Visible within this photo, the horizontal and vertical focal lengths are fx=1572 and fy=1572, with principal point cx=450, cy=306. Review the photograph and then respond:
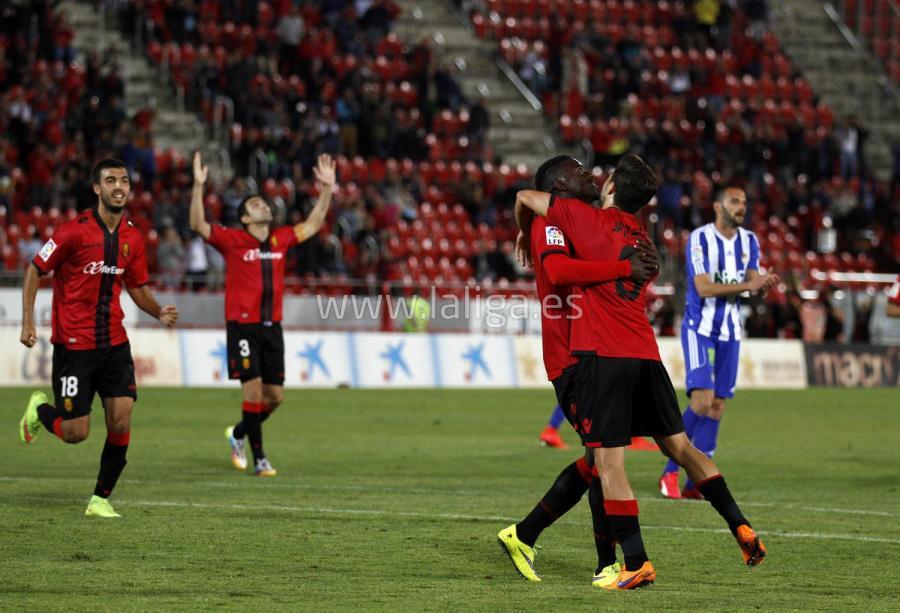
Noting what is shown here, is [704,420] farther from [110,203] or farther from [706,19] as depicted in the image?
[706,19]

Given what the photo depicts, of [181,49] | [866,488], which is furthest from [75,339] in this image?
[181,49]

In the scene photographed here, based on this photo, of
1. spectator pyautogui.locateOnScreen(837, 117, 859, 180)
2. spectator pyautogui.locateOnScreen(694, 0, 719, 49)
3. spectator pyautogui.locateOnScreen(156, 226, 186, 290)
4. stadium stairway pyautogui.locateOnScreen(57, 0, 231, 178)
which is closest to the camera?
spectator pyautogui.locateOnScreen(156, 226, 186, 290)

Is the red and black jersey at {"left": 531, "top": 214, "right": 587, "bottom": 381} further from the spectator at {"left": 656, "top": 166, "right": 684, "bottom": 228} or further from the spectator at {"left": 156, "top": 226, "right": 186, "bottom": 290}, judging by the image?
the spectator at {"left": 656, "top": 166, "right": 684, "bottom": 228}

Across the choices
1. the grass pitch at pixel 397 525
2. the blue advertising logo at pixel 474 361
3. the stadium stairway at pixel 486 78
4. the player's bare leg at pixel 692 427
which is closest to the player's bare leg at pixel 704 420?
the player's bare leg at pixel 692 427

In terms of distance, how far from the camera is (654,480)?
14.2 metres

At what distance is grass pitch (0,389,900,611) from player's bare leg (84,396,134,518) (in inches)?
11.6

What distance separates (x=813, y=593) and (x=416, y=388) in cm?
1896

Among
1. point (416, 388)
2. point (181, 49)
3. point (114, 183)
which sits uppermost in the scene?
point (181, 49)

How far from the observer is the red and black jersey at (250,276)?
1430 cm

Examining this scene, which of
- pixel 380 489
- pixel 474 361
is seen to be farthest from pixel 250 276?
pixel 474 361

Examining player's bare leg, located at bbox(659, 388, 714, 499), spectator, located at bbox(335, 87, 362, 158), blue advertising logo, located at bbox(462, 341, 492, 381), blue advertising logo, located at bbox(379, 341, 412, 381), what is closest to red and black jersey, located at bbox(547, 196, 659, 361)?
player's bare leg, located at bbox(659, 388, 714, 499)

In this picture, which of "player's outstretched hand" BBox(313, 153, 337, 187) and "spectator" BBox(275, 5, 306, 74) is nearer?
"player's outstretched hand" BBox(313, 153, 337, 187)

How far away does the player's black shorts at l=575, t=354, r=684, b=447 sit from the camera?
7891 millimetres

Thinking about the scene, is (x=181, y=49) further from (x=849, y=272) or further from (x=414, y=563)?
(x=414, y=563)
